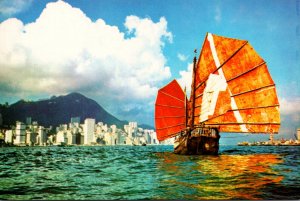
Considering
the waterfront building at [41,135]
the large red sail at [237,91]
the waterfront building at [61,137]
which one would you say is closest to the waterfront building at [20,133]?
the waterfront building at [41,135]

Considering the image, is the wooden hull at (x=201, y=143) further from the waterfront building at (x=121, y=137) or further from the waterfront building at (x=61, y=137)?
the waterfront building at (x=121, y=137)

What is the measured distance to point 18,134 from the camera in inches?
3415

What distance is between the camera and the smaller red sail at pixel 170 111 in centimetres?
2159

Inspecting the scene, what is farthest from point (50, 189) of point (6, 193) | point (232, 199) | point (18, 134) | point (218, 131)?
point (18, 134)

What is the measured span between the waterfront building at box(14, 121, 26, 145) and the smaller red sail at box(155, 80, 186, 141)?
67524 millimetres

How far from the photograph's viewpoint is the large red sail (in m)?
18.0

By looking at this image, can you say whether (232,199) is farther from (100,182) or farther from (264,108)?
(264,108)

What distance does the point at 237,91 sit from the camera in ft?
60.8

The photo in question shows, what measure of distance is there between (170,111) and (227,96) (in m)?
4.78

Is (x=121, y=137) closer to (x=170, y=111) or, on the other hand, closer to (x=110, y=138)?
(x=110, y=138)

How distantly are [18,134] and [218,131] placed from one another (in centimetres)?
7856

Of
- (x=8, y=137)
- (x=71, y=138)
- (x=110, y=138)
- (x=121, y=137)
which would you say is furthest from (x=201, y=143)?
(x=110, y=138)

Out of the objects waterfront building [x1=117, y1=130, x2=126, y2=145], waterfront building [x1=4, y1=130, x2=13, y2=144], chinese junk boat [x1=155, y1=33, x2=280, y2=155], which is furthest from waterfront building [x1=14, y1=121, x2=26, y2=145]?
chinese junk boat [x1=155, y1=33, x2=280, y2=155]

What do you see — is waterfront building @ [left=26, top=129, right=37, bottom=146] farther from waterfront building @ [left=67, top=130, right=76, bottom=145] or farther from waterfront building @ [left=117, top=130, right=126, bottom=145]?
waterfront building @ [left=117, top=130, right=126, bottom=145]
